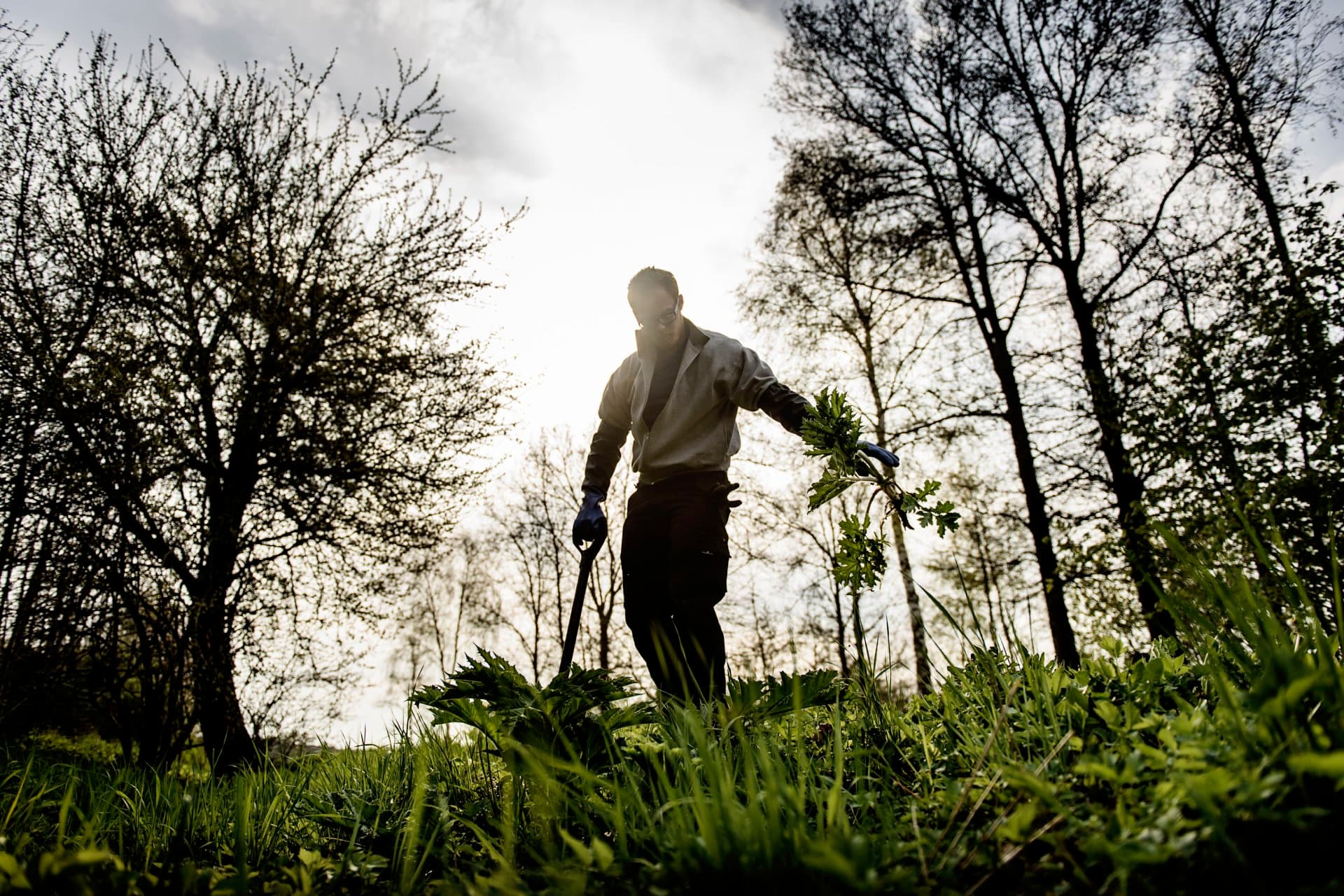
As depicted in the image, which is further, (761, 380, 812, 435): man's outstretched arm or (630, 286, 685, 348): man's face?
(630, 286, 685, 348): man's face

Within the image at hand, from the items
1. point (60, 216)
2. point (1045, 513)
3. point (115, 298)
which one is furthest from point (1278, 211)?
point (60, 216)

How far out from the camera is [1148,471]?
310 inches

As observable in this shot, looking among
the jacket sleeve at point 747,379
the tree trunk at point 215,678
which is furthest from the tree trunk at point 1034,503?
the tree trunk at point 215,678

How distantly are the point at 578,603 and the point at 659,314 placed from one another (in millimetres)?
1635

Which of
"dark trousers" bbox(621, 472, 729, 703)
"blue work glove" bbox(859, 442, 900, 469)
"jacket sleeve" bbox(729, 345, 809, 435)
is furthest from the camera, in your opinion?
"jacket sleeve" bbox(729, 345, 809, 435)

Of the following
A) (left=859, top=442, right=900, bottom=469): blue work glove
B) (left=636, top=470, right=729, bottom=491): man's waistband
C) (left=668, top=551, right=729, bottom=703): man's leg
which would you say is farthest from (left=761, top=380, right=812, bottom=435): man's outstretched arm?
(left=859, top=442, right=900, bottom=469): blue work glove

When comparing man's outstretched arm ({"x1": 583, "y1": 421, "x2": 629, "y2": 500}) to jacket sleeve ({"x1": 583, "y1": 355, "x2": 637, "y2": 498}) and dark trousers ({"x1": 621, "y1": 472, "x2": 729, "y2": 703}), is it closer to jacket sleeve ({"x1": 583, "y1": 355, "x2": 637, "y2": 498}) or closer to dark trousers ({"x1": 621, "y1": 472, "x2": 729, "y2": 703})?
jacket sleeve ({"x1": 583, "y1": 355, "x2": 637, "y2": 498})

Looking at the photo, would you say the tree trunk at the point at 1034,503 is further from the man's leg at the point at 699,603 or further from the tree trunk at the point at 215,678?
the tree trunk at the point at 215,678

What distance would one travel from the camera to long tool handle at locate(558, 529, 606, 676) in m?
2.49

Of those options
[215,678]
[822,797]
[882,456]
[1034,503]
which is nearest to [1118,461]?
[1034,503]

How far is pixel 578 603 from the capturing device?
2.80 metres

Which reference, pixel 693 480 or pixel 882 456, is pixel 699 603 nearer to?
pixel 693 480

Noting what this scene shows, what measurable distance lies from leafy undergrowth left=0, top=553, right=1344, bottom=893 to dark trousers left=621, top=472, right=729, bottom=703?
1.10 meters

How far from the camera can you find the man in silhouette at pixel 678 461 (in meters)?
3.28
